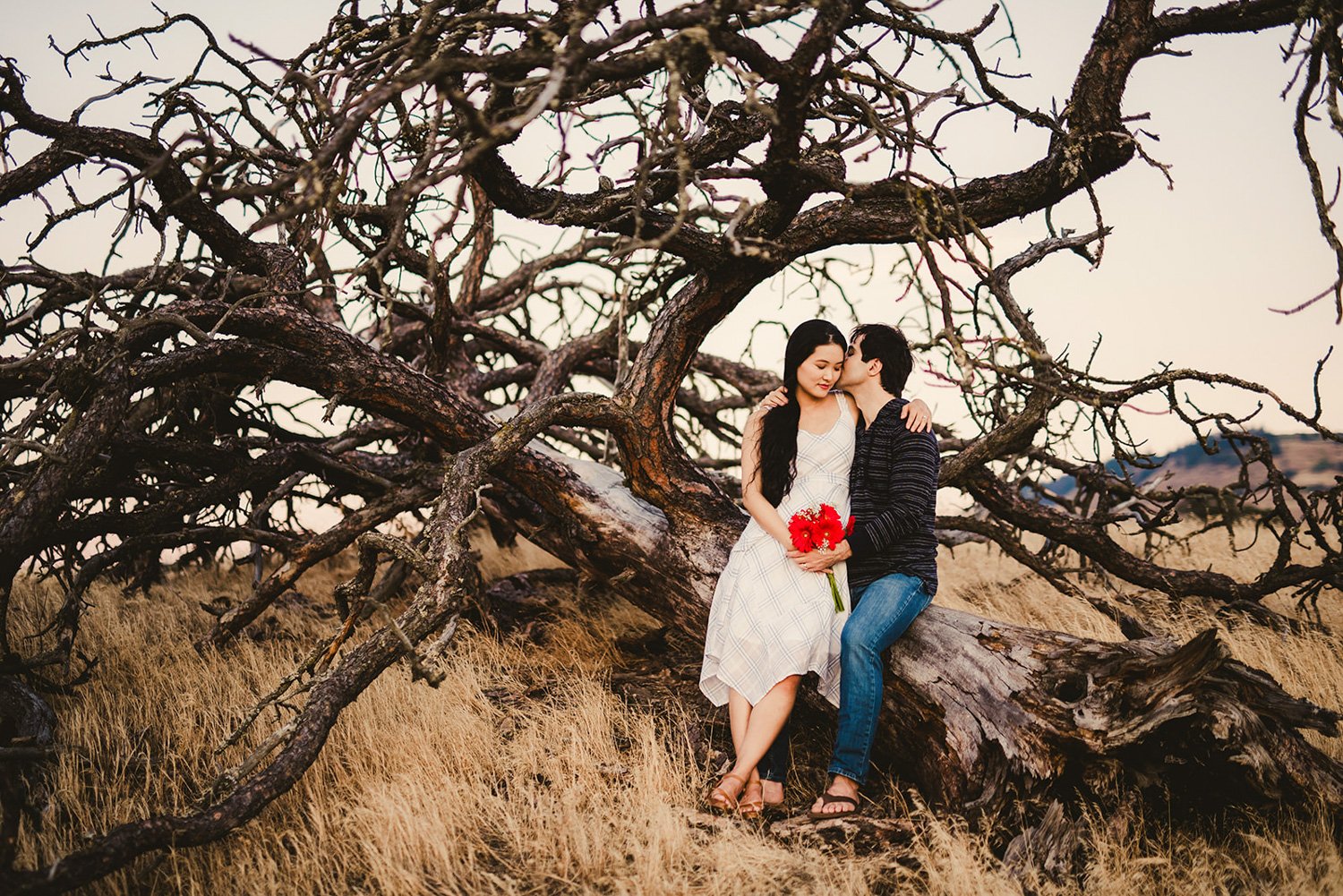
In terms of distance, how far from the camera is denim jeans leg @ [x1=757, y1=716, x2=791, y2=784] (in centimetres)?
418

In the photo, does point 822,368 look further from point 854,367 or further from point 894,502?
point 894,502

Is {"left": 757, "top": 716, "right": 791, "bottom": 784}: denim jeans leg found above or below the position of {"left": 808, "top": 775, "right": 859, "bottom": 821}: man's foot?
above

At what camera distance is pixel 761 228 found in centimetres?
431

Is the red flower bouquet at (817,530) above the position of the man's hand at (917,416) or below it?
below

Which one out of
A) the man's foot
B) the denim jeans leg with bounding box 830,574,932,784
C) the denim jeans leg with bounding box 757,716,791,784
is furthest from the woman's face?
the man's foot

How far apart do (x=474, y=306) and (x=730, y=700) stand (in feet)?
17.9

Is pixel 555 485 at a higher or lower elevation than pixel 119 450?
lower

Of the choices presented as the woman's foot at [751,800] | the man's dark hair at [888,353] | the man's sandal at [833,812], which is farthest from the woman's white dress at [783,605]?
the man's sandal at [833,812]

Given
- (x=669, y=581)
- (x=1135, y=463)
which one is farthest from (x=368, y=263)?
(x=1135, y=463)

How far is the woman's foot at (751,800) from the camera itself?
3.84 m

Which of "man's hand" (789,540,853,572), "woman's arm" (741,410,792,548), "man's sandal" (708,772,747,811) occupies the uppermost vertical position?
"woman's arm" (741,410,792,548)

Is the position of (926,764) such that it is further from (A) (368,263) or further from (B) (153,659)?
(B) (153,659)

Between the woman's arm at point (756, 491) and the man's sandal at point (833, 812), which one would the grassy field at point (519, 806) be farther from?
the woman's arm at point (756, 491)

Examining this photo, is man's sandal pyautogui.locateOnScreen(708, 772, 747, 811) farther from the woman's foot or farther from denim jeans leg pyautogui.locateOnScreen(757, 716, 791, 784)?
denim jeans leg pyautogui.locateOnScreen(757, 716, 791, 784)
